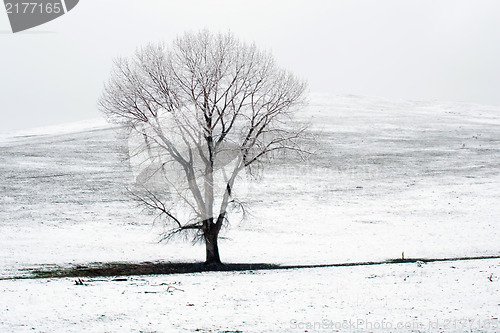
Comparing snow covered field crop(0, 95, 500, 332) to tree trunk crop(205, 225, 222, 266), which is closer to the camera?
snow covered field crop(0, 95, 500, 332)

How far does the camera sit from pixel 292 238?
29.9 metres

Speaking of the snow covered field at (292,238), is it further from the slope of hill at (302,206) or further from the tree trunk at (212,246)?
the tree trunk at (212,246)

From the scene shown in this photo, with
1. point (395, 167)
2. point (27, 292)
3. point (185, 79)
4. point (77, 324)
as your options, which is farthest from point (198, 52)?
point (395, 167)

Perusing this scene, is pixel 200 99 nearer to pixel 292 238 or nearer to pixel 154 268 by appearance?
pixel 154 268

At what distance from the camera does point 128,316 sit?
1353 cm

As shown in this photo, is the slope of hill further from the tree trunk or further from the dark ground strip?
the tree trunk

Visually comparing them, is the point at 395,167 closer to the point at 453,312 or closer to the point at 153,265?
the point at 153,265

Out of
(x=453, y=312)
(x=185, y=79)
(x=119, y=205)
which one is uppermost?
(x=185, y=79)

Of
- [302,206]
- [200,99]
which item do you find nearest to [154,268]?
[200,99]

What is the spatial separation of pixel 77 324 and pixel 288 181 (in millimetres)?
31508

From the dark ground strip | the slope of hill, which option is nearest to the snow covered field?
the slope of hill

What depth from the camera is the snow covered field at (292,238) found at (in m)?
13.8

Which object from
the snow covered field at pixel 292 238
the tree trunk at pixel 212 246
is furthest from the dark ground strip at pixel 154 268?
the snow covered field at pixel 292 238

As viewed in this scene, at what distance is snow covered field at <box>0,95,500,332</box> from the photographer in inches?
544
